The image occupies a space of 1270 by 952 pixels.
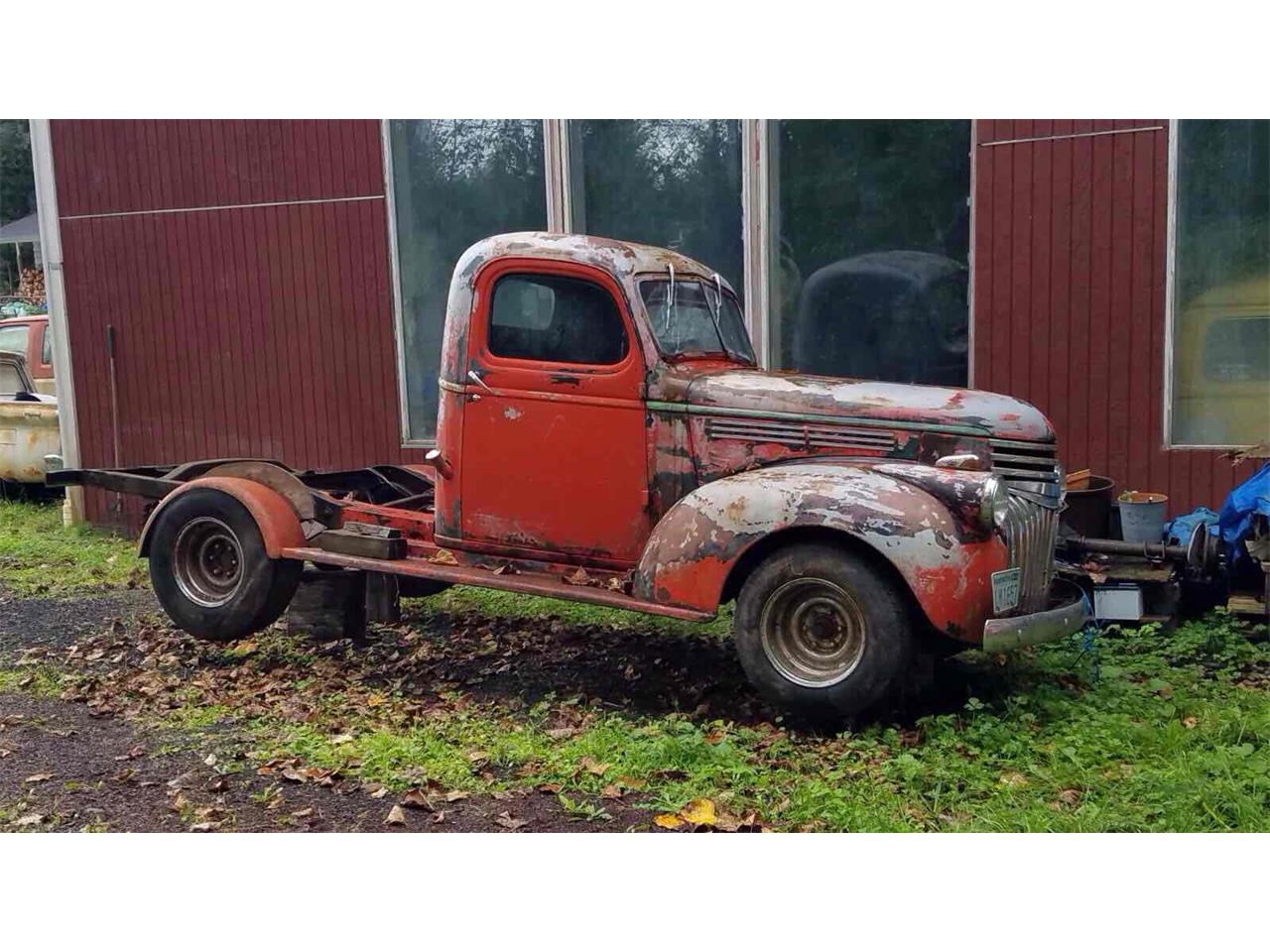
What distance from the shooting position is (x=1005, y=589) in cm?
498

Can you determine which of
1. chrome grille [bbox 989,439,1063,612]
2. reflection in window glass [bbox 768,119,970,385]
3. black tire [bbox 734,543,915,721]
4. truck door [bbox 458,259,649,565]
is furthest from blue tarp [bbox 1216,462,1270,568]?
truck door [bbox 458,259,649,565]

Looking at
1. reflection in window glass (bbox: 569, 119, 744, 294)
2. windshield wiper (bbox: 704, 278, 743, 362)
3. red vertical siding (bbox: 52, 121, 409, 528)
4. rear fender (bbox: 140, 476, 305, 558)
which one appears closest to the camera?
windshield wiper (bbox: 704, 278, 743, 362)

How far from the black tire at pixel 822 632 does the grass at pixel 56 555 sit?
5.41 meters

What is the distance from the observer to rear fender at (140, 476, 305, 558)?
635cm

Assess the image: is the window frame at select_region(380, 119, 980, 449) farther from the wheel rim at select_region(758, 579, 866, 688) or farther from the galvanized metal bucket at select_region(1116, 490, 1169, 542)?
the wheel rim at select_region(758, 579, 866, 688)

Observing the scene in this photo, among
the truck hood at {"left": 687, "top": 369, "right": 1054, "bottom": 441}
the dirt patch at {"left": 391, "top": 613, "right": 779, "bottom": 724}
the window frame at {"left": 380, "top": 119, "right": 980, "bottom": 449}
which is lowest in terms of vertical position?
the dirt patch at {"left": 391, "top": 613, "right": 779, "bottom": 724}

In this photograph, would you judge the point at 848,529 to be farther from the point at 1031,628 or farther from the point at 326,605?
the point at 326,605

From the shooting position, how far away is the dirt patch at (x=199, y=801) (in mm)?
4391

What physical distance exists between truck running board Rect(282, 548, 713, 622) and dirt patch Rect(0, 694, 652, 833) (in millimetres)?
1036

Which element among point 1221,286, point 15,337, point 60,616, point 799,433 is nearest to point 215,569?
point 60,616

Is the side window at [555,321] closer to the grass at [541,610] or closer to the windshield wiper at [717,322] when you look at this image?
the windshield wiper at [717,322]

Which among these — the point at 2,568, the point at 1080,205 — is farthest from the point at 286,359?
the point at 1080,205

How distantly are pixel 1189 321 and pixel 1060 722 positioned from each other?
130 inches

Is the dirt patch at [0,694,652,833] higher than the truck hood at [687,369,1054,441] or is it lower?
lower
